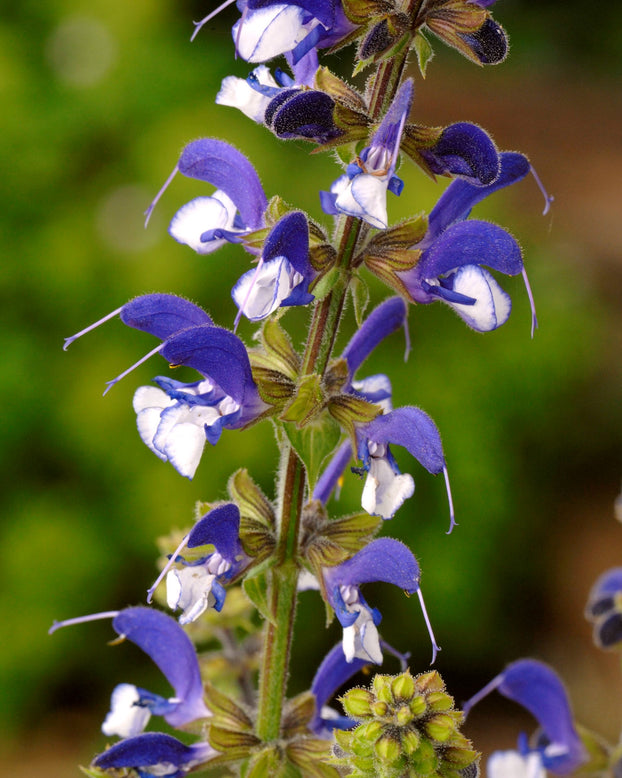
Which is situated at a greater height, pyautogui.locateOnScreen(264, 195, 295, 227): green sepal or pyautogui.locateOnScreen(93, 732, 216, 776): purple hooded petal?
pyautogui.locateOnScreen(264, 195, 295, 227): green sepal

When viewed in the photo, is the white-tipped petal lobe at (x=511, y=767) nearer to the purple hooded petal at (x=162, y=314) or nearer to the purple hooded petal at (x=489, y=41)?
the purple hooded petal at (x=162, y=314)

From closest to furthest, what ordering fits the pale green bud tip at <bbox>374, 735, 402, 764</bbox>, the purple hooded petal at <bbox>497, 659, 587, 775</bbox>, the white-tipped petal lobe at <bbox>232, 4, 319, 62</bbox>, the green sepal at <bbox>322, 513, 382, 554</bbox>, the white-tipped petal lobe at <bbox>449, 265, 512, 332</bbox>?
the pale green bud tip at <bbox>374, 735, 402, 764</bbox>
the white-tipped petal lobe at <bbox>232, 4, 319, 62</bbox>
the white-tipped petal lobe at <bbox>449, 265, 512, 332</bbox>
the green sepal at <bbox>322, 513, 382, 554</bbox>
the purple hooded petal at <bbox>497, 659, 587, 775</bbox>

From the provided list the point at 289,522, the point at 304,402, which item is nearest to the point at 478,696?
the point at 289,522

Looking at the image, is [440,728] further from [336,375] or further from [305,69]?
[305,69]

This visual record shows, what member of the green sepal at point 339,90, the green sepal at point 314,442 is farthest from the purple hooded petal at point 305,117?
the green sepal at point 314,442

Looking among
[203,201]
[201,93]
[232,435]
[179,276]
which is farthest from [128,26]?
[203,201]

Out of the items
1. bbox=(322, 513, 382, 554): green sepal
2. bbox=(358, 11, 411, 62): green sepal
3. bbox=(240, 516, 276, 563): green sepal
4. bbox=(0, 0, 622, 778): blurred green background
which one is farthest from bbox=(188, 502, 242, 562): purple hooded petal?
bbox=(0, 0, 622, 778): blurred green background

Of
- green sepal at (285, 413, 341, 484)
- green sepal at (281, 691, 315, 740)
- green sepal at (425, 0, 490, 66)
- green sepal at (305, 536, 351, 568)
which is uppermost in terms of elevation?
green sepal at (425, 0, 490, 66)

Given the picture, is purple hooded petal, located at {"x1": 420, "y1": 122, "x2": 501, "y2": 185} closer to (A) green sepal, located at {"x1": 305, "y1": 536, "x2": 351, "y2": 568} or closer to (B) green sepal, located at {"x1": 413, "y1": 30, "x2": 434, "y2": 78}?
(B) green sepal, located at {"x1": 413, "y1": 30, "x2": 434, "y2": 78}
